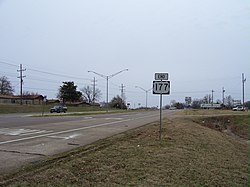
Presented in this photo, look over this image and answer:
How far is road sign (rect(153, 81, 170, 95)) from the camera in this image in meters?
12.0

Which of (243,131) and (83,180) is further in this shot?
(243,131)

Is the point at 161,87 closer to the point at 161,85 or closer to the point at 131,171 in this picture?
the point at 161,85

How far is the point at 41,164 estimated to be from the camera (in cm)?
766

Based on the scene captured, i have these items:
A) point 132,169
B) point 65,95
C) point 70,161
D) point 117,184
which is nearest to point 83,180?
point 117,184

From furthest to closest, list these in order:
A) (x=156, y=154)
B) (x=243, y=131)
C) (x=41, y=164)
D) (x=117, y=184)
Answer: (x=243, y=131) → (x=156, y=154) → (x=41, y=164) → (x=117, y=184)

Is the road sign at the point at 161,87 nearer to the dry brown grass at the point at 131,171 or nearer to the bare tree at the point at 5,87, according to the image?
the dry brown grass at the point at 131,171

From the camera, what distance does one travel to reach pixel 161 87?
39.7ft

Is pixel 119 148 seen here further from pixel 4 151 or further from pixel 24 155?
pixel 4 151

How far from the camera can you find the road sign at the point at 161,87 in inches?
473

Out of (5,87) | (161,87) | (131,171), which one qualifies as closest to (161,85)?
(161,87)

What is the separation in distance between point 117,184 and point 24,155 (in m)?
4.28

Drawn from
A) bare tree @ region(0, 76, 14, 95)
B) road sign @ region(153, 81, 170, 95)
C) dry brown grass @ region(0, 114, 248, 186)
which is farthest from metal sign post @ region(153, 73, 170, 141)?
bare tree @ region(0, 76, 14, 95)

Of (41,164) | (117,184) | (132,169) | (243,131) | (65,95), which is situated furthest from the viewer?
(65,95)

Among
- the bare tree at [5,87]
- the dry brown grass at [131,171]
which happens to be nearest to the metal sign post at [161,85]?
the dry brown grass at [131,171]
